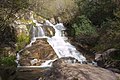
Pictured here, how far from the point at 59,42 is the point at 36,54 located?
13.2 ft

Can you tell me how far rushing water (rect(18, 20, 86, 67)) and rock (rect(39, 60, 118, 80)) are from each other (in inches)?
494

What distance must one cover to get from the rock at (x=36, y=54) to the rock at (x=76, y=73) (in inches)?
489

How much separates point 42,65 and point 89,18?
8.47m

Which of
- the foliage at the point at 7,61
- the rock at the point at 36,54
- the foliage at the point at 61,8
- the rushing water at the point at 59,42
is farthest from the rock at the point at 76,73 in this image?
the foliage at the point at 61,8

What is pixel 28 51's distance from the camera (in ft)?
69.5

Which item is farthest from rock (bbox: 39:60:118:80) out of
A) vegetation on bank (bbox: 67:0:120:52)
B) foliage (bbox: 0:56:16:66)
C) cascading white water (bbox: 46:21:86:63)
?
cascading white water (bbox: 46:21:86:63)

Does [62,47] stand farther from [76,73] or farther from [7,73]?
[76,73]

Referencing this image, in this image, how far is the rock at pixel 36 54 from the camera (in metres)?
19.9

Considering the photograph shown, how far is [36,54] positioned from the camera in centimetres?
2072

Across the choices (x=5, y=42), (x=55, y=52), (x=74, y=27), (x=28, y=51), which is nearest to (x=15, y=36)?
(x=5, y=42)

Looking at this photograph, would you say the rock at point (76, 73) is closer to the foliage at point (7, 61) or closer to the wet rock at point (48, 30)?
the foliage at point (7, 61)

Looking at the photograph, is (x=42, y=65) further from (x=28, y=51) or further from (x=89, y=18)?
(x=89, y=18)

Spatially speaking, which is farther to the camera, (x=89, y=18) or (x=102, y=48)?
(x=89, y=18)

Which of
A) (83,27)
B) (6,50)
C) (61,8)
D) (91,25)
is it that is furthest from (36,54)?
(61,8)
